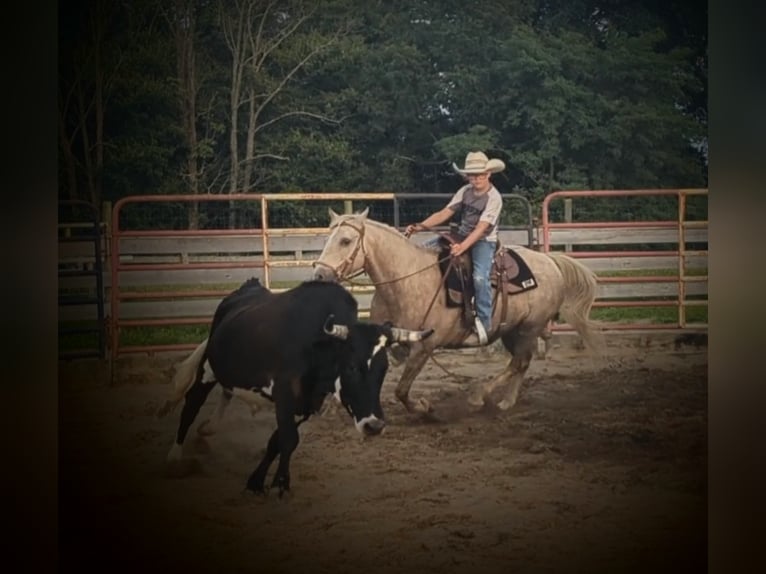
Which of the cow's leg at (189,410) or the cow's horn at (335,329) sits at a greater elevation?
the cow's horn at (335,329)

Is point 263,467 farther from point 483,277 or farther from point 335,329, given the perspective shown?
point 483,277

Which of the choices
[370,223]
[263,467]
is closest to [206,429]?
[263,467]

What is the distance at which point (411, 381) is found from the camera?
17.0 feet

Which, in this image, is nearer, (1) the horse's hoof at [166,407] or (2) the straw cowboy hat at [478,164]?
(1) the horse's hoof at [166,407]

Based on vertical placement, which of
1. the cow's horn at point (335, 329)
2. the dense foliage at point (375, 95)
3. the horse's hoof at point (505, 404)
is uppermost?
the dense foliage at point (375, 95)

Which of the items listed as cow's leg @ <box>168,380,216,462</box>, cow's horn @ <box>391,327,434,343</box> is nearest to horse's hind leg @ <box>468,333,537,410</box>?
cow's horn @ <box>391,327,434,343</box>

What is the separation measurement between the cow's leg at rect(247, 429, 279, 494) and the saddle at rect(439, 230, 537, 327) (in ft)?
3.33

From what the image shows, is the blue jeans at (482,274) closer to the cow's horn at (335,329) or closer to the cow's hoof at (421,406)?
the cow's hoof at (421,406)

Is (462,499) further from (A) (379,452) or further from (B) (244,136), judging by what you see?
(B) (244,136)

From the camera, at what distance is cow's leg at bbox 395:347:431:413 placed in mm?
5168

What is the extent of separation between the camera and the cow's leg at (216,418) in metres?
5.11

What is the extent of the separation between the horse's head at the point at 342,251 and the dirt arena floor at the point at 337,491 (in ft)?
1.74

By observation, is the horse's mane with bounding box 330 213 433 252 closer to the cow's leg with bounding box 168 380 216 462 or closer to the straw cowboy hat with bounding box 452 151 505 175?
the straw cowboy hat with bounding box 452 151 505 175

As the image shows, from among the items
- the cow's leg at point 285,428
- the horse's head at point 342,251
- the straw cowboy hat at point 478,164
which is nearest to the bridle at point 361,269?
the horse's head at point 342,251
